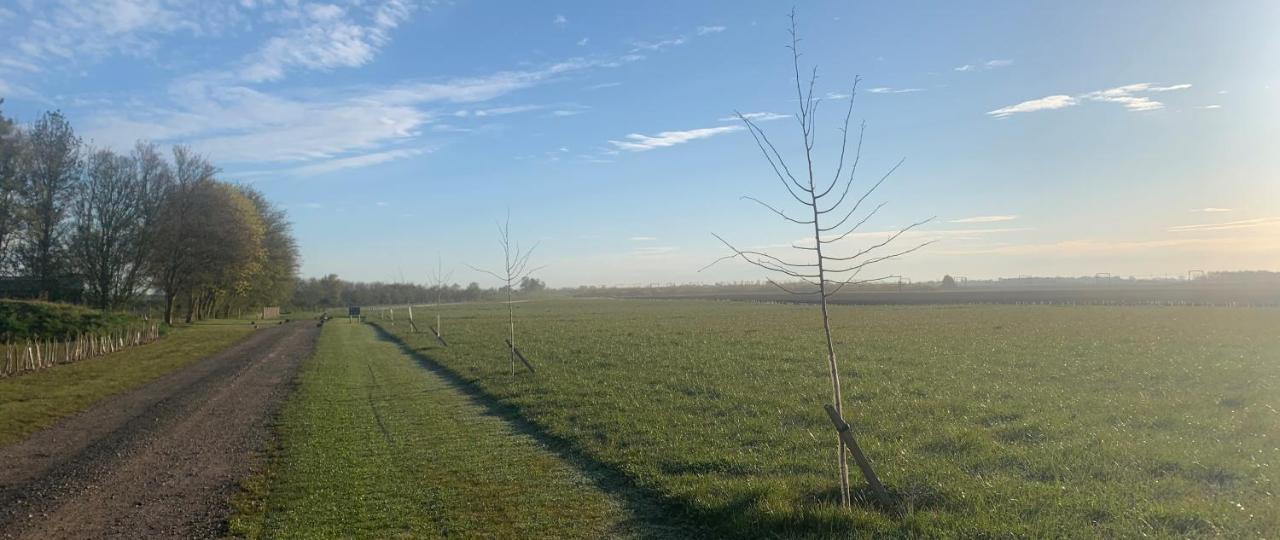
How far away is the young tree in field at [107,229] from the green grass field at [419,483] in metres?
42.8

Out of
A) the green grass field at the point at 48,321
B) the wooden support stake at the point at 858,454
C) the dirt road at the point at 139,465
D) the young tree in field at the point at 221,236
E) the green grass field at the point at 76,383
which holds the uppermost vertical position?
the young tree in field at the point at 221,236

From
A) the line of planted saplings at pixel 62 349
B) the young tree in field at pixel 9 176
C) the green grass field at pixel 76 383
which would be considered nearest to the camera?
the green grass field at pixel 76 383

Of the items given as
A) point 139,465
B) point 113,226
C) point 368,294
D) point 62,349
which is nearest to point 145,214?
point 113,226

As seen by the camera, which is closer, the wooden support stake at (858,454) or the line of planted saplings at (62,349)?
the wooden support stake at (858,454)

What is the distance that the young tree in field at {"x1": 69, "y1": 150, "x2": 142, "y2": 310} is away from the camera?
1796 inches

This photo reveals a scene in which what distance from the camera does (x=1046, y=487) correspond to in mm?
6711

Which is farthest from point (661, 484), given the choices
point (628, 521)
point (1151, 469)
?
point (1151, 469)

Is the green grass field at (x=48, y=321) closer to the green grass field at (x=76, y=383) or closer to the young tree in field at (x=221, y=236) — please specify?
the green grass field at (x=76, y=383)

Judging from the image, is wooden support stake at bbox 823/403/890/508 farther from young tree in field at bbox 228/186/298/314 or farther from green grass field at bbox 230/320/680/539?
young tree in field at bbox 228/186/298/314

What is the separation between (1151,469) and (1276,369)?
35.9 feet

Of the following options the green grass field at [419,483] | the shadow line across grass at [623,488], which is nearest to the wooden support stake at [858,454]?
the shadow line across grass at [623,488]

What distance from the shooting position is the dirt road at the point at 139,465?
22.2ft

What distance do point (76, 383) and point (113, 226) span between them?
112 ft

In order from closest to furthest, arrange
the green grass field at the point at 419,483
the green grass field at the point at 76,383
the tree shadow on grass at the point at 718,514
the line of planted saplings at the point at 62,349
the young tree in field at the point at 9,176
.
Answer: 1. the tree shadow on grass at the point at 718,514
2. the green grass field at the point at 419,483
3. the green grass field at the point at 76,383
4. the line of planted saplings at the point at 62,349
5. the young tree in field at the point at 9,176
